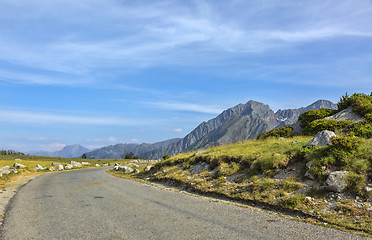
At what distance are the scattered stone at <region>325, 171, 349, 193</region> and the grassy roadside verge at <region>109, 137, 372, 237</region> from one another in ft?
0.89

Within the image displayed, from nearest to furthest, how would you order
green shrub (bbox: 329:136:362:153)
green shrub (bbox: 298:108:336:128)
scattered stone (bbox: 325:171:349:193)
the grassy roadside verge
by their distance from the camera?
1. the grassy roadside verge
2. scattered stone (bbox: 325:171:349:193)
3. green shrub (bbox: 329:136:362:153)
4. green shrub (bbox: 298:108:336:128)

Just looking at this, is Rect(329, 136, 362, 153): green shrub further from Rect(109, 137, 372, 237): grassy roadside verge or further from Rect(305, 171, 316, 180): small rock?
Rect(305, 171, 316, 180): small rock

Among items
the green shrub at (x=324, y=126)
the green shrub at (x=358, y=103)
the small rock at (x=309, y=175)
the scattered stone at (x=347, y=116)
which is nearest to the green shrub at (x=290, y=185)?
the small rock at (x=309, y=175)

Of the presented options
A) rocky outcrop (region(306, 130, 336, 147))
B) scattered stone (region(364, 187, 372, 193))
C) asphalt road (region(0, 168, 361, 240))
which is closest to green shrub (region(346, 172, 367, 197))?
scattered stone (region(364, 187, 372, 193))

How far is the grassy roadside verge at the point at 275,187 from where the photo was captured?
801 cm

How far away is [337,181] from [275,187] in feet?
9.11

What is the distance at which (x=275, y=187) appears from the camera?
11.5 m

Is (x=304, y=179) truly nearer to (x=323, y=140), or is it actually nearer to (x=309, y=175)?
(x=309, y=175)

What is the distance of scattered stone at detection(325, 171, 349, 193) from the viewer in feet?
31.1

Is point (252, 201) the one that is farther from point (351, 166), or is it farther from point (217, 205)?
point (351, 166)

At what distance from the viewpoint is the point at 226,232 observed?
7.15 metres

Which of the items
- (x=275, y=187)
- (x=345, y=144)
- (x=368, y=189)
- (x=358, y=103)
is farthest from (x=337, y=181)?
(x=358, y=103)

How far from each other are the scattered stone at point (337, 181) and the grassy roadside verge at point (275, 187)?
10.7 inches

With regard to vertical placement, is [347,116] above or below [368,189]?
above
